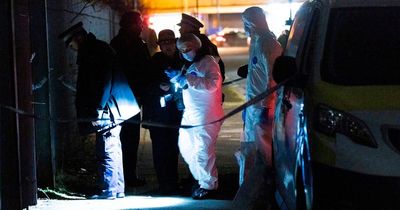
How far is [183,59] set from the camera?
701 cm

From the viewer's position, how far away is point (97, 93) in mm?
6719

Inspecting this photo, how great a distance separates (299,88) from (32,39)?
3.19 metres

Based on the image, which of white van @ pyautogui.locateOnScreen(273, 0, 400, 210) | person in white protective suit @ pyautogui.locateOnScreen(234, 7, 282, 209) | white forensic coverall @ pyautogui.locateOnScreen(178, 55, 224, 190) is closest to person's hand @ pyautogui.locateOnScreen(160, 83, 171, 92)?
white forensic coverall @ pyautogui.locateOnScreen(178, 55, 224, 190)

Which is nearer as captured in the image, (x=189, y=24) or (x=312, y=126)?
(x=312, y=126)

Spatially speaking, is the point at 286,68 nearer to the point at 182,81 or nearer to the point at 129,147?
the point at 182,81

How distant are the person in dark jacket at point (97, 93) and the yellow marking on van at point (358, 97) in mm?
2791

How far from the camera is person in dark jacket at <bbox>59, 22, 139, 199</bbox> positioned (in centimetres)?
671

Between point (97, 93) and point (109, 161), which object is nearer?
point (97, 93)

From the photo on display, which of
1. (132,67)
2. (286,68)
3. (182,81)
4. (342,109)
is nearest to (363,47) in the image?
(286,68)

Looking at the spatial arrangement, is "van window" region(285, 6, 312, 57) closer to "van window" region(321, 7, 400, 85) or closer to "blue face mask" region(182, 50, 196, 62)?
"van window" region(321, 7, 400, 85)

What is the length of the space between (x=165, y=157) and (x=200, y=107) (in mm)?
835

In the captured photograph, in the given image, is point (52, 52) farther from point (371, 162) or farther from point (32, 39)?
point (371, 162)

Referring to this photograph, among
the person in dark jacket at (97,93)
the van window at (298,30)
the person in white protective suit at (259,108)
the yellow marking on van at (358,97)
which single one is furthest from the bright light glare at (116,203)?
the yellow marking on van at (358,97)

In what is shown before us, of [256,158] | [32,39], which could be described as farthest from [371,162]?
[32,39]
